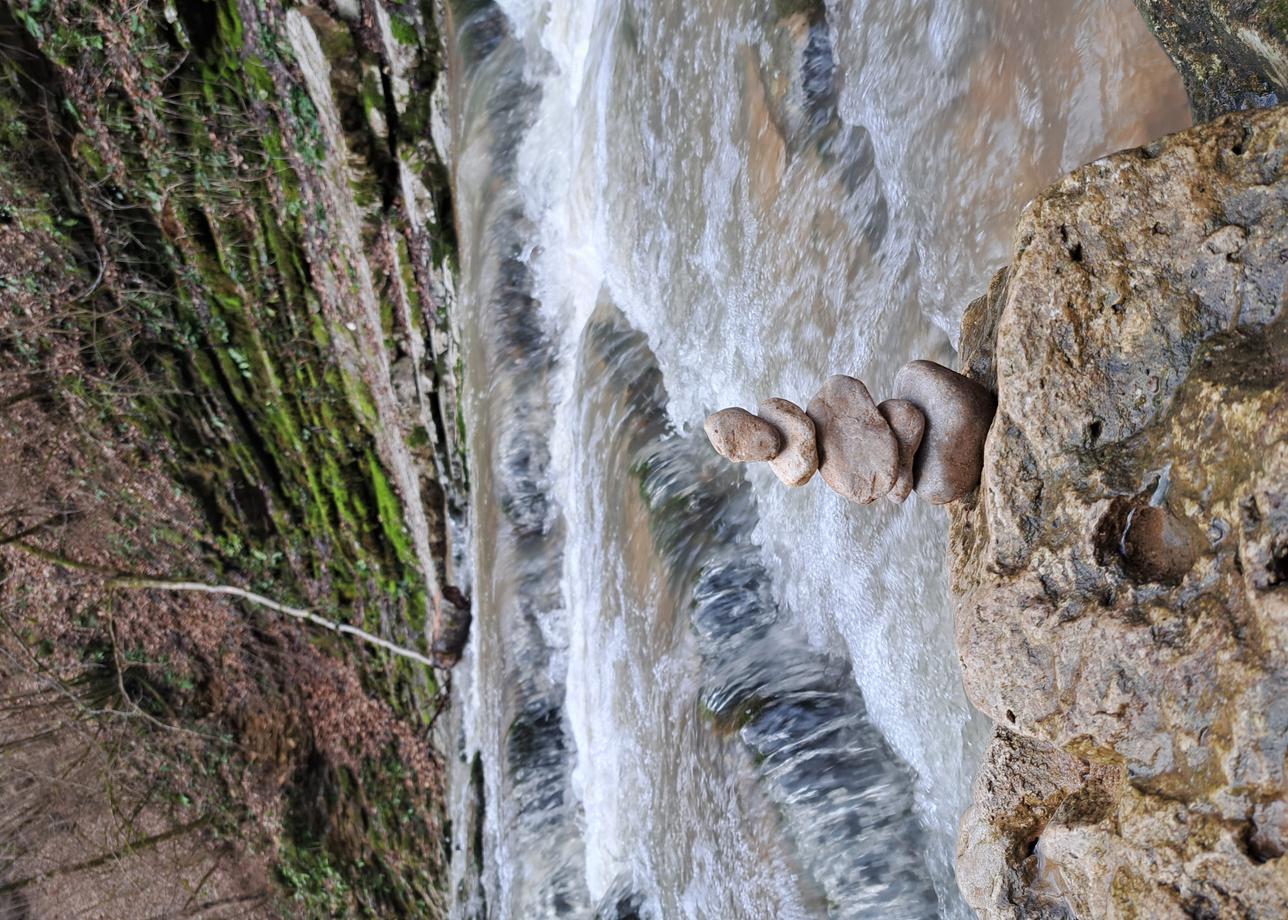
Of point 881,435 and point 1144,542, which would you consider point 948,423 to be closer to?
point 881,435

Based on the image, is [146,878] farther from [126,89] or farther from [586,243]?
[586,243]

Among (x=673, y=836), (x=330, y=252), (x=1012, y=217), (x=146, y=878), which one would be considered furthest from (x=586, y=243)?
(x=146, y=878)

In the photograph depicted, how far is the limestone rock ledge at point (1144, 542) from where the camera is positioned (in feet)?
3.27

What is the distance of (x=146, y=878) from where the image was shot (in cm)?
740

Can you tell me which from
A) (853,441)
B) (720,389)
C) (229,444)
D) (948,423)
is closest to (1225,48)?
(948,423)

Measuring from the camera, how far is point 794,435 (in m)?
1.47

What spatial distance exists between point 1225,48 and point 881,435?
0.64 meters

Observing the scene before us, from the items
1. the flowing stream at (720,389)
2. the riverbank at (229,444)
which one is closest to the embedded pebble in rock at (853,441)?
the flowing stream at (720,389)

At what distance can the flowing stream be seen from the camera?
6.35ft

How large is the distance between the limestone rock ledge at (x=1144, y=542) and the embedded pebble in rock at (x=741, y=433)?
0.32m

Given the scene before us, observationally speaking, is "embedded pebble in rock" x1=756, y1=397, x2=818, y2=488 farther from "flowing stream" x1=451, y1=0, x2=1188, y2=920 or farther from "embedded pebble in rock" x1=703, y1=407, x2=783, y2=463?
"flowing stream" x1=451, y1=0, x2=1188, y2=920

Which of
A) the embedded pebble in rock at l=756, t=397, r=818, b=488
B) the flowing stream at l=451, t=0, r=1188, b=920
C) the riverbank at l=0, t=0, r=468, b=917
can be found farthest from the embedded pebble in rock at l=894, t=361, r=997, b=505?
the riverbank at l=0, t=0, r=468, b=917

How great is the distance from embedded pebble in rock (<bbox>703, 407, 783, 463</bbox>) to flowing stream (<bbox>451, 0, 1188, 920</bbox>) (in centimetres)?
66

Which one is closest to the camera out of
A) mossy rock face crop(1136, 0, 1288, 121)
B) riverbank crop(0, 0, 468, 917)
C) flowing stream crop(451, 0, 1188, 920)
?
mossy rock face crop(1136, 0, 1288, 121)
